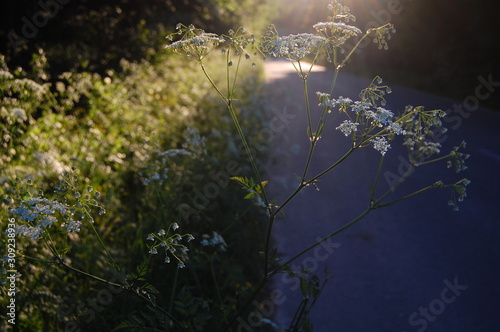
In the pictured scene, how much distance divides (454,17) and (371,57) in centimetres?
559

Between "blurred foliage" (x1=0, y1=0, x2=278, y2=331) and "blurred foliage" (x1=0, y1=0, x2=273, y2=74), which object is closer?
"blurred foliage" (x1=0, y1=0, x2=278, y2=331)

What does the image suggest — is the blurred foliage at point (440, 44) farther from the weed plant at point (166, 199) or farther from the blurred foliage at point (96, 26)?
the weed plant at point (166, 199)

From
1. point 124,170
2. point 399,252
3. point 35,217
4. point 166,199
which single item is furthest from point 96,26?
point 35,217

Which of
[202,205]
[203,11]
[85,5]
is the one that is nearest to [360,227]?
[202,205]

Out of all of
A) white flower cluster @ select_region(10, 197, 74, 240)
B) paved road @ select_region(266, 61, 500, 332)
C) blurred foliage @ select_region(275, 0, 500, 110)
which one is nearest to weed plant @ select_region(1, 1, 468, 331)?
white flower cluster @ select_region(10, 197, 74, 240)

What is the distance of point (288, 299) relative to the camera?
13.7ft

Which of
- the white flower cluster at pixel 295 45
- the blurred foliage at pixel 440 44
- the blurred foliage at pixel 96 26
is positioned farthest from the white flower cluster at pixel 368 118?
the blurred foliage at pixel 440 44

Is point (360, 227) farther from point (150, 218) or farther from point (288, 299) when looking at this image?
point (150, 218)

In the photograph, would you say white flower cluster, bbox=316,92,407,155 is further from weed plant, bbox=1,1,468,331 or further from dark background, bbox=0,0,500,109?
dark background, bbox=0,0,500,109

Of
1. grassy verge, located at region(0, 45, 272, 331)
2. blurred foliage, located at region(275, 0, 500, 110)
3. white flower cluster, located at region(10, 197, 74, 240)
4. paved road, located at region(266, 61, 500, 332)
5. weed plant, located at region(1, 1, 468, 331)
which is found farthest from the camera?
blurred foliage, located at region(275, 0, 500, 110)

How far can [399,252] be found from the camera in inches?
196

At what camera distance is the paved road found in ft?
12.8

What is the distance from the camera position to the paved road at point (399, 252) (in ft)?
12.8

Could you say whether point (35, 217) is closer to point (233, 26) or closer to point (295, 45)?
point (295, 45)
